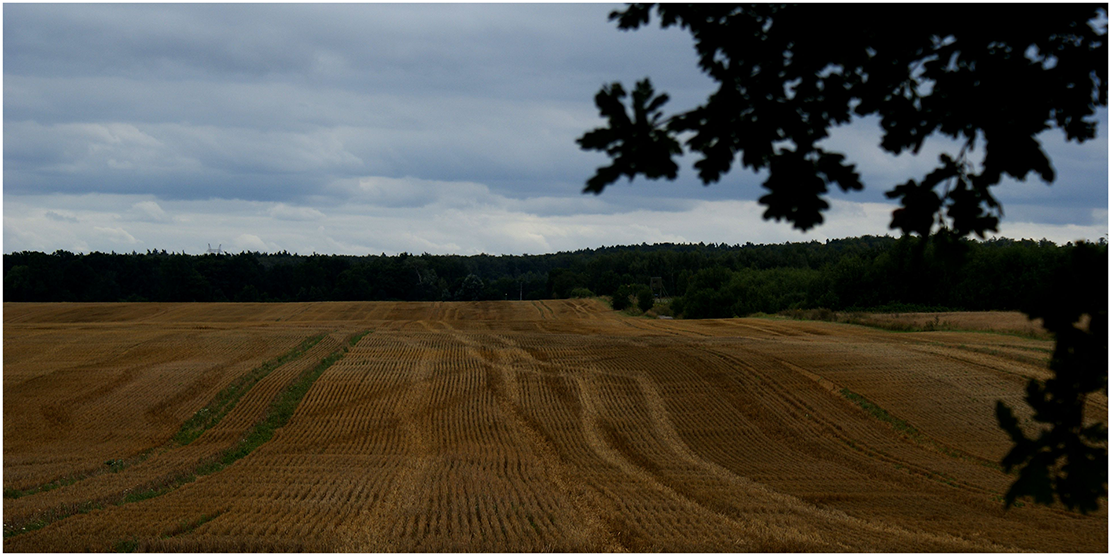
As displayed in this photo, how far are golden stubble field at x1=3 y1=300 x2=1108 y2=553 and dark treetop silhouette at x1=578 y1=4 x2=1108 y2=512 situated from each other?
7.18 m

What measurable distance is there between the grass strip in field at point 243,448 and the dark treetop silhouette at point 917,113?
408 inches

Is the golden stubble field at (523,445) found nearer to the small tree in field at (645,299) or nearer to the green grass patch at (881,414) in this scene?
the green grass patch at (881,414)

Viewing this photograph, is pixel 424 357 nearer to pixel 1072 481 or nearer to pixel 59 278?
pixel 1072 481

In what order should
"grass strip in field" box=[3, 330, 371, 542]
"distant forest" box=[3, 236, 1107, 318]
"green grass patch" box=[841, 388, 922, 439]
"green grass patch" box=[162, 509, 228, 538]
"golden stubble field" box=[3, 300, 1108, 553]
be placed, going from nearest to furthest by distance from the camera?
"green grass patch" box=[162, 509, 228, 538] → "golden stubble field" box=[3, 300, 1108, 553] → "grass strip in field" box=[3, 330, 371, 542] → "green grass patch" box=[841, 388, 922, 439] → "distant forest" box=[3, 236, 1107, 318]

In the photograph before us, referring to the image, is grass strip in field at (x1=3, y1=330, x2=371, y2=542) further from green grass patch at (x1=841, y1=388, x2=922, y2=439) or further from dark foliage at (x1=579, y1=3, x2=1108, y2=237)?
green grass patch at (x1=841, y1=388, x2=922, y2=439)

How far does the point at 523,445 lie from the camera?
22453mm

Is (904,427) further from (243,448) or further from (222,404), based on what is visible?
(222,404)

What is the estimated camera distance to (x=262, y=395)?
29594 mm

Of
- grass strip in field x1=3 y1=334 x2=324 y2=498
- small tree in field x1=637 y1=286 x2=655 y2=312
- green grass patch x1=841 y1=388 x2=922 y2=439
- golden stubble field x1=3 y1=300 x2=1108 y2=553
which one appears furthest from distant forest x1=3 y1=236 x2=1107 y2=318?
→ grass strip in field x1=3 y1=334 x2=324 y2=498

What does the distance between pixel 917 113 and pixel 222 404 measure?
28.9 m

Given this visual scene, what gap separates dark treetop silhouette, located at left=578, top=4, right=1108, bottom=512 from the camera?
393cm

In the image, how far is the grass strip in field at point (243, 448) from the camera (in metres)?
13.0

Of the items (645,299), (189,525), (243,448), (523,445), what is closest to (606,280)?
(645,299)

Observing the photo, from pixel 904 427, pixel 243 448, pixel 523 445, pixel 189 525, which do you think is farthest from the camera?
pixel 904 427
